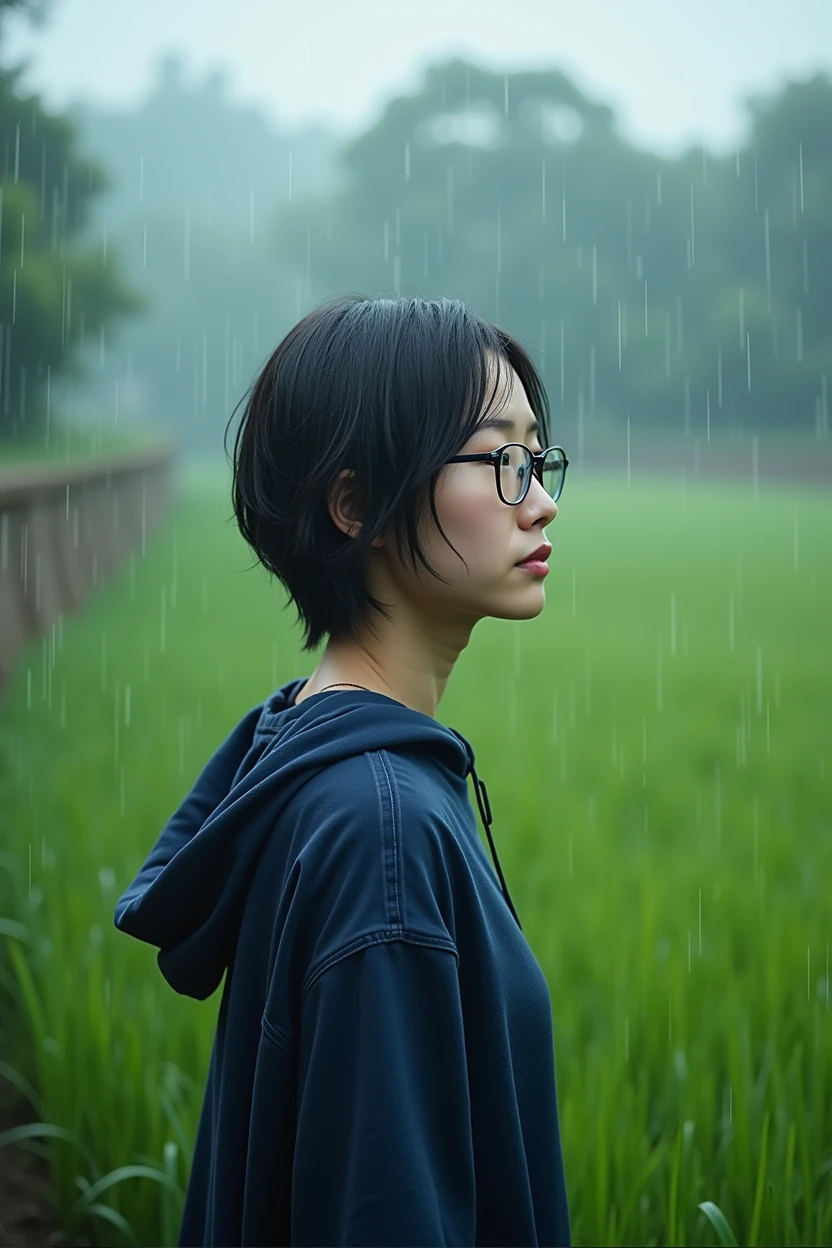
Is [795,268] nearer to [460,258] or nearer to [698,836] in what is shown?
[460,258]

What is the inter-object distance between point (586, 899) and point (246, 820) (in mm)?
2128

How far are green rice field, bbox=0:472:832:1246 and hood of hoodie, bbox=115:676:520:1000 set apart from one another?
1.31 ft

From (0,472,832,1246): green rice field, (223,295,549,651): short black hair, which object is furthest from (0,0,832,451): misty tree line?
(223,295,549,651): short black hair

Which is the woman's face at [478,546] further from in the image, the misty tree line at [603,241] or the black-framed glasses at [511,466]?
the misty tree line at [603,241]

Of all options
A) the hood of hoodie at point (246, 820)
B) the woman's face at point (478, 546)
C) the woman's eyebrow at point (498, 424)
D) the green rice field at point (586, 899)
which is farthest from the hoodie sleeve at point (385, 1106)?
the green rice field at point (586, 899)

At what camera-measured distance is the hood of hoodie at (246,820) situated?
42.2 inches

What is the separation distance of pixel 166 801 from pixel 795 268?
2949cm

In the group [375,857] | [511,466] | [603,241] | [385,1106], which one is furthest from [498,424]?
[603,241]

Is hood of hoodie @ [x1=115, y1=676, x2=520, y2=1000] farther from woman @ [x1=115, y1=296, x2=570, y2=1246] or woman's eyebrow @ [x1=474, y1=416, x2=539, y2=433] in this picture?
woman's eyebrow @ [x1=474, y1=416, x2=539, y2=433]

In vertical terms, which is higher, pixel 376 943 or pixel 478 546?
pixel 478 546

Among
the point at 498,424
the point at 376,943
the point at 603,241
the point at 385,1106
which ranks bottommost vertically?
the point at 385,1106

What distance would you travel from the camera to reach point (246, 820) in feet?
3.63

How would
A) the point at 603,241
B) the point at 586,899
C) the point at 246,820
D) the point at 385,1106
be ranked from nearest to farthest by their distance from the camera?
the point at 385,1106 < the point at 246,820 < the point at 586,899 < the point at 603,241

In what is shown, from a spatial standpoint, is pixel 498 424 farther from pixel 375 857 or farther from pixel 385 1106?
pixel 385 1106
